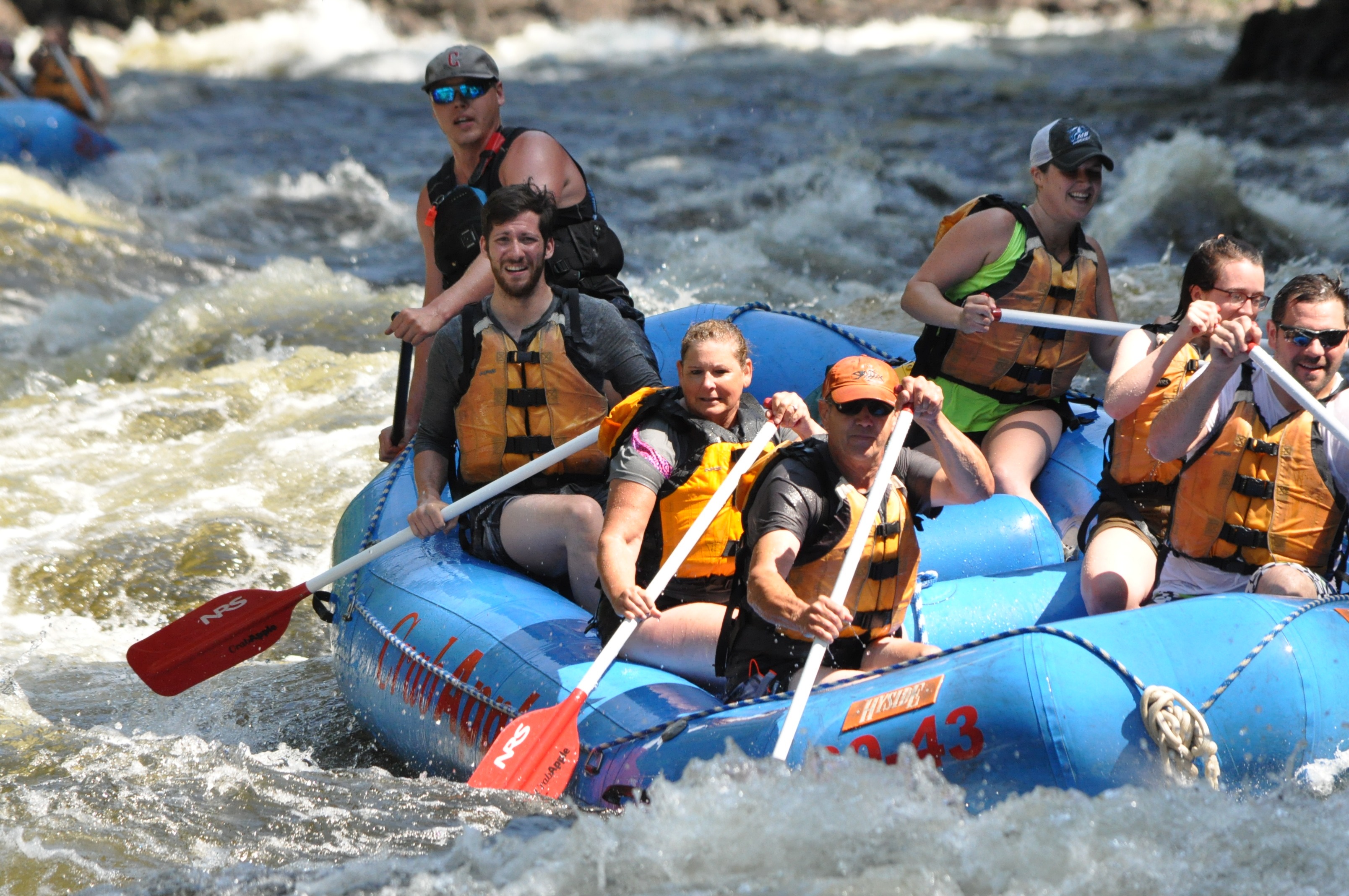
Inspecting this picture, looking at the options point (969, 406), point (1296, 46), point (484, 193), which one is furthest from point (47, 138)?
point (1296, 46)

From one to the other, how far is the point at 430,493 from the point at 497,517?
0.65 ft

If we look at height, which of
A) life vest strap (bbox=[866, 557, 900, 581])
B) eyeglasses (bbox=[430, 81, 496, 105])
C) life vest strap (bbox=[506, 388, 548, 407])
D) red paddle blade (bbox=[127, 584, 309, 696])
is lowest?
red paddle blade (bbox=[127, 584, 309, 696])

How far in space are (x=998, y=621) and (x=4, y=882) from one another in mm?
2324

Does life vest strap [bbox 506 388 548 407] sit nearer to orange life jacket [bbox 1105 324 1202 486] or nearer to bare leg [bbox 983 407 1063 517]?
bare leg [bbox 983 407 1063 517]

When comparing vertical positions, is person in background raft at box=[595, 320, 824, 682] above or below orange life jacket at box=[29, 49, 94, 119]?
below

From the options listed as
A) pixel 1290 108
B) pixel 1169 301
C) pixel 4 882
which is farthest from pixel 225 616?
pixel 1290 108

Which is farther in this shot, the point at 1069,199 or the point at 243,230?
the point at 243,230

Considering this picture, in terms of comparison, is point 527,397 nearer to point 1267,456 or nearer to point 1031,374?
point 1031,374

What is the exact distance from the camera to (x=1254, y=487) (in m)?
3.34

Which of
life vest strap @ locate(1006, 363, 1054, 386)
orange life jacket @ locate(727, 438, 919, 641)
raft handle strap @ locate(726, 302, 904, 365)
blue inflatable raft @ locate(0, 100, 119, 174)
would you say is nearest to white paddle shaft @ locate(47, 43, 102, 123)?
blue inflatable raft @ locate(0, 100, 119, 174)

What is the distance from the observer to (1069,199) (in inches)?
159

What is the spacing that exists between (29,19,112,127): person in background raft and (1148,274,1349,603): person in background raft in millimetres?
11312

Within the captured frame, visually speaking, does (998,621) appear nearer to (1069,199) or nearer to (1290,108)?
(1069,199)

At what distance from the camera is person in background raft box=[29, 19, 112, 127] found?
12.4 meters
